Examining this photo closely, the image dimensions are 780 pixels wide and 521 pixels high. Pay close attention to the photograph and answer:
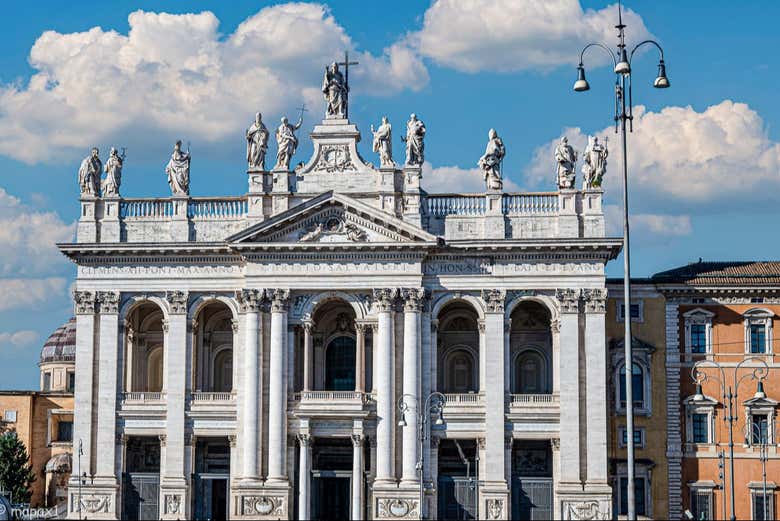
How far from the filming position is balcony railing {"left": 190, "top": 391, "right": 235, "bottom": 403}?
238 ft

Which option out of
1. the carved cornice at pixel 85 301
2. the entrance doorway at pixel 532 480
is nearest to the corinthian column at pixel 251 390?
the carved cornice at pixel 85 301

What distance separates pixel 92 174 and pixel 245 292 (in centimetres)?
1064

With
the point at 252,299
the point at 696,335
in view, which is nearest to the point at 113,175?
the point at 252,299

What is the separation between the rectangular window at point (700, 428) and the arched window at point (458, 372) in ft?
38.1

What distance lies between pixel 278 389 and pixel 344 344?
5.11 meters

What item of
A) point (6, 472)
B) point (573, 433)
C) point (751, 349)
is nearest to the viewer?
point (573, 433)

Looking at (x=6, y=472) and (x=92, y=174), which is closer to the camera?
(x=92, y=174)

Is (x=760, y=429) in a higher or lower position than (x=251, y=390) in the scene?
lower

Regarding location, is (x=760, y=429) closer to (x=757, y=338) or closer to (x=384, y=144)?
(x=757, y=338)

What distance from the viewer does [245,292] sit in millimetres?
71688

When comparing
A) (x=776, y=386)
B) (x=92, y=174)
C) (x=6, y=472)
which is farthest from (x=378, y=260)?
(x=6, y=472)

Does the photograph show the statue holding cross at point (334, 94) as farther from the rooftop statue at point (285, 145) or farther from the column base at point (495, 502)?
the column base at point (495, 502)

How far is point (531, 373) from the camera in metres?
74.2

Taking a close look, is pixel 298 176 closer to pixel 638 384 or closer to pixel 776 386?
pixel 638 384
